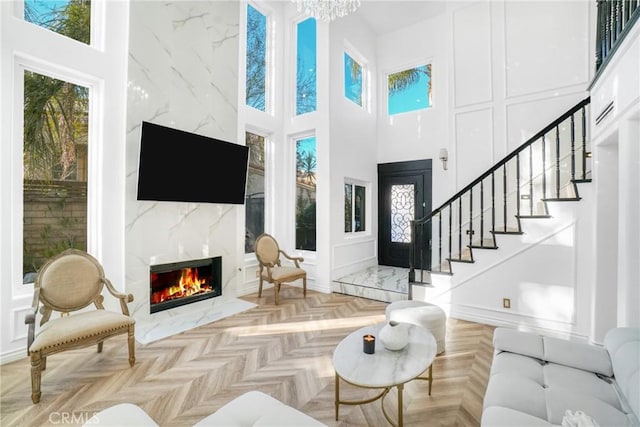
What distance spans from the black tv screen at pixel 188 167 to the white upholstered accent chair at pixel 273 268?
0.80 m

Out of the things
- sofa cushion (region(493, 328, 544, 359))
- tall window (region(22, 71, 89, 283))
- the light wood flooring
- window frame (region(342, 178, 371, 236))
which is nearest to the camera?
sofa cushion (region(493, 328, 544, 359))

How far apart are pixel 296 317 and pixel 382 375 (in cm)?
232

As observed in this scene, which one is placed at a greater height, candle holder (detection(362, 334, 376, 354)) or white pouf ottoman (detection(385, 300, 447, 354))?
candle holder (detection(362, 334, 376, 354))

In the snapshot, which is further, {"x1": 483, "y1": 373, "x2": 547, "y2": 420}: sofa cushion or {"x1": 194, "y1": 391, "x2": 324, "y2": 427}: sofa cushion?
{"x1": 483, "y1": 373, "x2": 547, "y2": 420}: sofa cushion

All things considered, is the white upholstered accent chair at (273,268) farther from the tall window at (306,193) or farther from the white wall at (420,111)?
the white wall at (420,111)

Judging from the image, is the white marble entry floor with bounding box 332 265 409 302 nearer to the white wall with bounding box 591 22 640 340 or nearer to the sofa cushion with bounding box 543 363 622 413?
the white wall with bounding box 591 22 640 340

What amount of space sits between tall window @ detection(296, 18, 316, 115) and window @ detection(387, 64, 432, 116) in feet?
6.42

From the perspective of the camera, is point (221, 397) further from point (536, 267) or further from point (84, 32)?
point (84, 32)

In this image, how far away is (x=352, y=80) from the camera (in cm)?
595

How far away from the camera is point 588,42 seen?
14.3 ft

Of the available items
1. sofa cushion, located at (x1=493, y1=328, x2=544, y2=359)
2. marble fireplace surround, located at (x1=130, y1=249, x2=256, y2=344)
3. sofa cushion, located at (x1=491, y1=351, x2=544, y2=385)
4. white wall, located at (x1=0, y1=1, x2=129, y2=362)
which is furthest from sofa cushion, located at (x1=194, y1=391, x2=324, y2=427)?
white wall, located at (x1=0, y1=1, x2=129, y2=362)

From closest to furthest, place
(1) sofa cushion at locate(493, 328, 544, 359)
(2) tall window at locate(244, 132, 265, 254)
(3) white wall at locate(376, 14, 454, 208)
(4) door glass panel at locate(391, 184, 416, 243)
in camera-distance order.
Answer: (1) sofa cushion at locate(493, 328, 544, 359) → (2) tall window at locate(244, 132, 265, 254) → (3) white wall at locate(376, 14, 454, 208) → (4) door glass panel at locate(391, 184, 416, 243)

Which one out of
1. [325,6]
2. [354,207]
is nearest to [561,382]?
[325,6]

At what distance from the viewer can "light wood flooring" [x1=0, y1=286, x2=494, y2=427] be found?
2.09m
